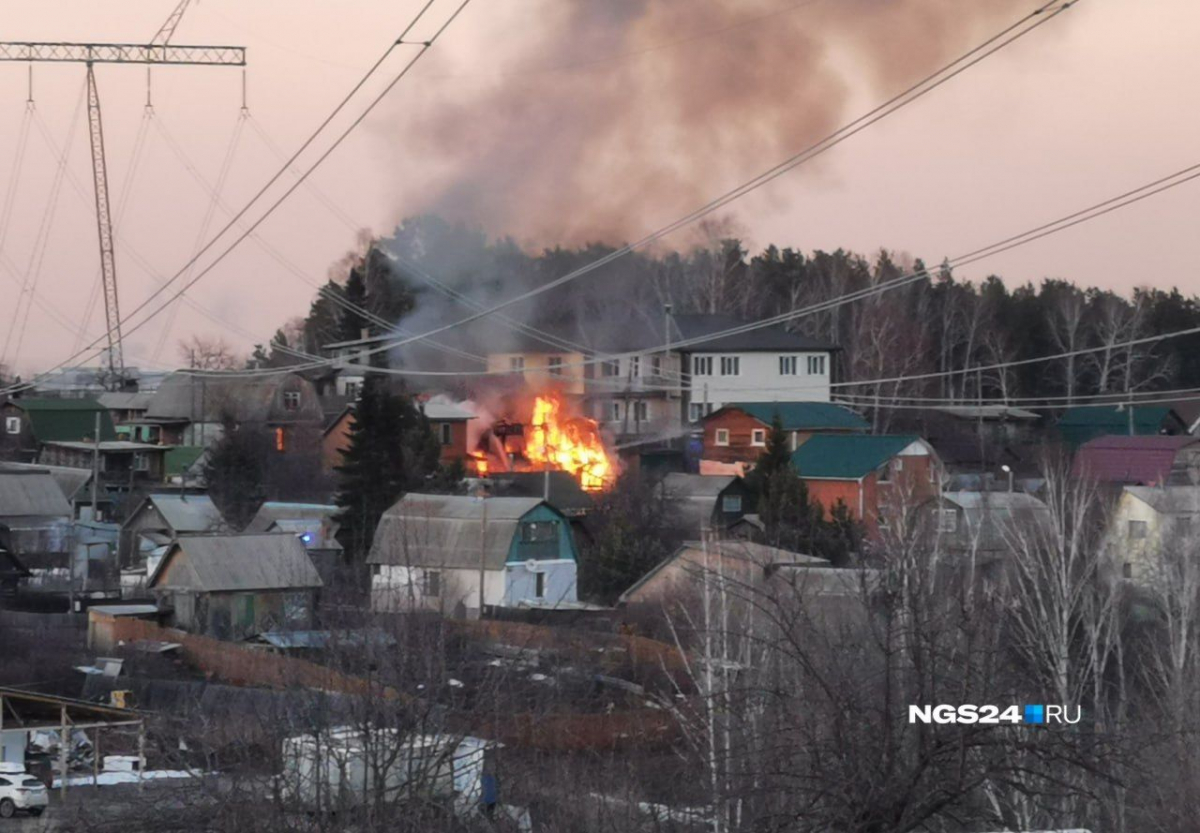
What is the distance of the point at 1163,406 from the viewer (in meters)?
31.9

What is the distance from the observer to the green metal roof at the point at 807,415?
92.3 ft

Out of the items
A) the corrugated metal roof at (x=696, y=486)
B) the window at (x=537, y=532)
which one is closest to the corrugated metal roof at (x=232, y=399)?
the corrugated metal roof at (x=696, y=486)

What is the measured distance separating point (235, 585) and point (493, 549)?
323 cm

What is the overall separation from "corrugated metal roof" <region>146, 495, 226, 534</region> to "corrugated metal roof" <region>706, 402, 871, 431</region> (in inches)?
371

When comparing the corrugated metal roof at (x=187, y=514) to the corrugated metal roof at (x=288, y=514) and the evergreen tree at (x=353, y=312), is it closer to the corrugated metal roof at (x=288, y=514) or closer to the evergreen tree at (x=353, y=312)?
the corrugated metal roof at (x=288, y=514)

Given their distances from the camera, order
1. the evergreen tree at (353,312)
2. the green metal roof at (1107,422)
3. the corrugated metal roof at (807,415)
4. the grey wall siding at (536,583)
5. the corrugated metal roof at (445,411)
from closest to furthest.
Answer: the grey wall siding at (536,583), the evergreen tree at (353,312), the corrugated metal roof at (445,411), the corrugated metal roof at (807,415), the green metal roof at (1107,422)

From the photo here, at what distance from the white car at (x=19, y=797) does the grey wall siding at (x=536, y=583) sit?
8.87 metres

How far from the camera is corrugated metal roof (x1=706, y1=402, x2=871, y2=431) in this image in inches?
1107

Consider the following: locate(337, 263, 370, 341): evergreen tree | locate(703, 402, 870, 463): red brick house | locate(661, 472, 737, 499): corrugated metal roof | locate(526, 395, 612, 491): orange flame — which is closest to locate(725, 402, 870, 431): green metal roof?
locate(703, 402, 870, 463): red brick house

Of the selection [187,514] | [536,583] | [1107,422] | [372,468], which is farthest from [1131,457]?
[187,514]

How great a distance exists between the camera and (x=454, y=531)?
19.6 meters

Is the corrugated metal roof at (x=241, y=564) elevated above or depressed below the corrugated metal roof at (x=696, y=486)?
below

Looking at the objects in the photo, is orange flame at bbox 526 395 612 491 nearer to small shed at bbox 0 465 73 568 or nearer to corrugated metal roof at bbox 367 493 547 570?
corrugated metal roof at bbox 367 493 547 570

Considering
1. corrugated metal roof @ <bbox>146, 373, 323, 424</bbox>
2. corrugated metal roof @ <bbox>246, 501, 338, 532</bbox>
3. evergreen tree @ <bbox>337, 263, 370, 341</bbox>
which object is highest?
evergreen tree @ <bbox>337, 263, 370, 341</bbox>
